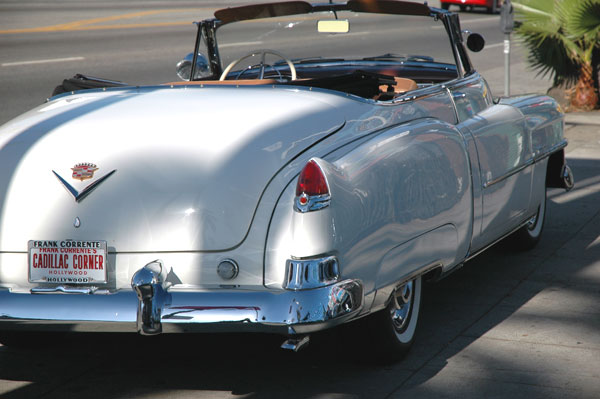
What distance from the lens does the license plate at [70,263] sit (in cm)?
354

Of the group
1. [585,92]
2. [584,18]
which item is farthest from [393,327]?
[585,92]

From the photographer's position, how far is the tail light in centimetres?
343

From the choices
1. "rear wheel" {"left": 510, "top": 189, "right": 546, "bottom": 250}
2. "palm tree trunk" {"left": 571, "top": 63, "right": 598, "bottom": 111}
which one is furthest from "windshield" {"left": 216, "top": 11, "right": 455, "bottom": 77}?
"palm tree trunk" {"left": 571, "top": 63, "right": 598, "bottom": 111}

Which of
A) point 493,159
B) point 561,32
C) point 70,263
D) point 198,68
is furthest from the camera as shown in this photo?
point 561,32

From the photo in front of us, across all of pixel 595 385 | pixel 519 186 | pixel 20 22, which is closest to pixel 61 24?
pixel 20 22

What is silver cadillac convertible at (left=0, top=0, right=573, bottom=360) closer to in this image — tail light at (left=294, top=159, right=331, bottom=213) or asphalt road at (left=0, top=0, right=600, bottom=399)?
tail light at (left=294, top=159, right=331, bottom=213)

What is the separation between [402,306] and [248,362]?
74 cm

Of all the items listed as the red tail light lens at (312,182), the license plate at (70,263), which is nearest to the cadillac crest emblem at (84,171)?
the license plate at (70,263)

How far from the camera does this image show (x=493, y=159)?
487 cm

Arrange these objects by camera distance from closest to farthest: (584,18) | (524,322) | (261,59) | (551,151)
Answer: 1. (524,322)
2. (261,59)
3. (551,151)
4. (584,18)

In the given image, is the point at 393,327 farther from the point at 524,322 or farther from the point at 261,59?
the point at 261,59

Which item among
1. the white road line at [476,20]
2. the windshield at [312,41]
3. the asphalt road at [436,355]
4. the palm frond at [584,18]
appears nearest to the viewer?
the asphalt road at [436,355]

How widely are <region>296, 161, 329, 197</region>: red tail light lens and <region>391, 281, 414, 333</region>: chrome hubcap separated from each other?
0.89 meters

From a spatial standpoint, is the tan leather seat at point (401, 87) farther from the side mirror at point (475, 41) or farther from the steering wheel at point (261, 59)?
the side mirror at point (475, 41)
